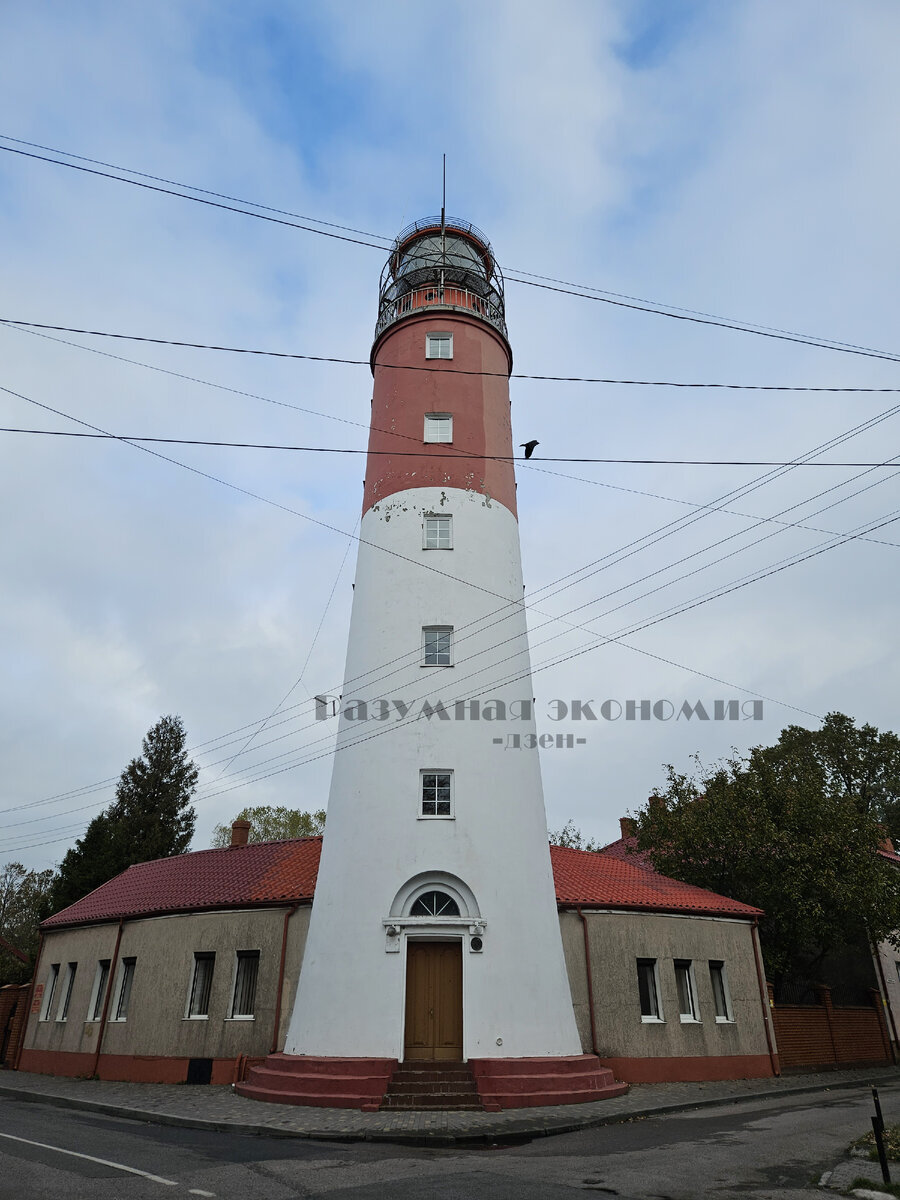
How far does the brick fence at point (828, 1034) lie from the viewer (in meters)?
21.1

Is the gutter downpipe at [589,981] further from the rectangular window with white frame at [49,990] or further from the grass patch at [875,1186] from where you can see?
the rectangular window with white frame at [49,990]

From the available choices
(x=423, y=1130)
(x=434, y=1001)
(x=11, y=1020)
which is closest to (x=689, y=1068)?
(x=434, y=1001)

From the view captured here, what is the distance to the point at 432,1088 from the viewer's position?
45.4 ft

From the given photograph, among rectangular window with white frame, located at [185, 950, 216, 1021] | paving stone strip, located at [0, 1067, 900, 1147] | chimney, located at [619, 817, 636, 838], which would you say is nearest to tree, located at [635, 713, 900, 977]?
chimney, located at [619, 817, 636, 838]

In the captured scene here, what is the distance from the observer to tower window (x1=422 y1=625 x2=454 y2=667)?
17.6 metres

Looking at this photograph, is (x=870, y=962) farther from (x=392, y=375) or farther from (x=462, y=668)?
(x=392, y=375)

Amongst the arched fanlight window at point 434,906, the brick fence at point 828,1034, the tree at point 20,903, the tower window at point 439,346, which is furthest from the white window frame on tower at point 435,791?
the tree at point 20,903

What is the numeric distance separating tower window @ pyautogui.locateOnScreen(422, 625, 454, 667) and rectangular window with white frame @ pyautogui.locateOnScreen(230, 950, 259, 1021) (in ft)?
26.8

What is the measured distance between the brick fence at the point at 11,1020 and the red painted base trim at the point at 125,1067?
4.76ft

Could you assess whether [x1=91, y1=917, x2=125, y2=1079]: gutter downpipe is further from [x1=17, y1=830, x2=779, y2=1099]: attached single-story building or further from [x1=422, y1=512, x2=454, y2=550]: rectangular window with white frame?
[x1=422, y1=512, x2=454, y2=550]: rectangular window with white frame

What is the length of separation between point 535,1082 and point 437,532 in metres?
11.3

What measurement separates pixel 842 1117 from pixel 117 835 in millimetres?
36486

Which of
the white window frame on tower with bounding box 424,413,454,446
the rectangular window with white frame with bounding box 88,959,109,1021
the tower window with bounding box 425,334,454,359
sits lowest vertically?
the rectangular window with white frame with bounding box 88,959,109,1021

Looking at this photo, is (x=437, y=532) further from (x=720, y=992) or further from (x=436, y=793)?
(x=720, y=992)
